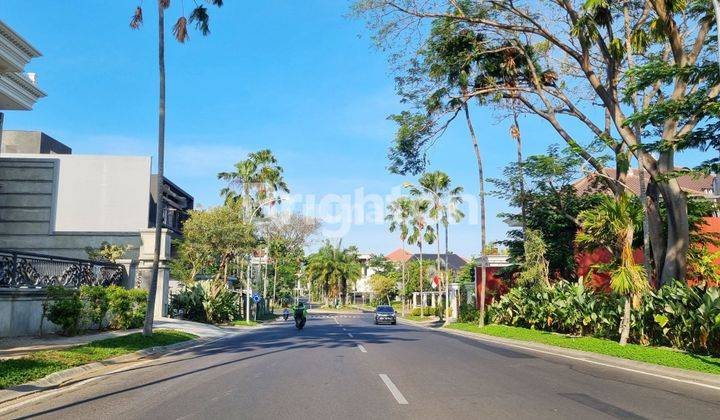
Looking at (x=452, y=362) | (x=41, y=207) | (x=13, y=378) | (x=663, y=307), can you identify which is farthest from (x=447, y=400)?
(x=41, y=207)

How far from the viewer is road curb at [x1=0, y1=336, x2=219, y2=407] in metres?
9.52

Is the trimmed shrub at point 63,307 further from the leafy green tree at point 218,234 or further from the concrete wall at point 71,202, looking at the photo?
the concrete wall at point 71,202

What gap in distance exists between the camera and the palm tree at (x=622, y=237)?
60.5 ft

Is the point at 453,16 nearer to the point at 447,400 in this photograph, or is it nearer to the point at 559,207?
the point at 559,207

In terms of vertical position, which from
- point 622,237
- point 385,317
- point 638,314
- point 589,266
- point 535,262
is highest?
point 622,237

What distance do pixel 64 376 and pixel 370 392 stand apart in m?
6.35

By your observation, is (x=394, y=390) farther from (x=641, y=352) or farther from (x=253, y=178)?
(x=253, y=178)

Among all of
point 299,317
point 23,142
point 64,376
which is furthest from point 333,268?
point 64,376

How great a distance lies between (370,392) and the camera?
32.5ft

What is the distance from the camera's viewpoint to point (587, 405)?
29.2ft

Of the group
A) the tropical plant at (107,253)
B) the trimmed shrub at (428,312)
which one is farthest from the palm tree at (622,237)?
the trimmed shrub at (428,312)

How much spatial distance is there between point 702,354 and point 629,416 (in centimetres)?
917

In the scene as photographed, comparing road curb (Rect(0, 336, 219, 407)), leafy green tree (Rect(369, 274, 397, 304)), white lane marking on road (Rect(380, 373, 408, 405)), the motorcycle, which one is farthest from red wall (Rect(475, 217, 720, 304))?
leafy green tree (Rect(369, 274, 397, 304))

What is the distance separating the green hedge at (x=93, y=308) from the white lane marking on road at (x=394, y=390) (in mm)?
10935
